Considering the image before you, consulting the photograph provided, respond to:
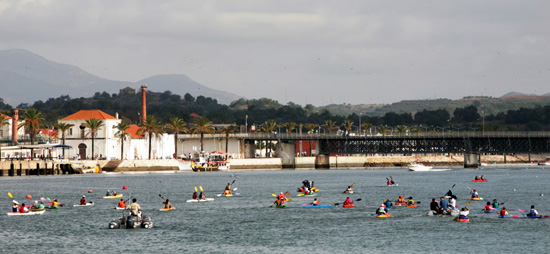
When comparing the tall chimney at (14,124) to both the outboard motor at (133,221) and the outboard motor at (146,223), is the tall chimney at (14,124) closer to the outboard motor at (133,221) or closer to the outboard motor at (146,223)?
the outboard motor at (133,221)

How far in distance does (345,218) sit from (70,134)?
12731cm

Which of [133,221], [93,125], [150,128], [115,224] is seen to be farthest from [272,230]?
[150,128]

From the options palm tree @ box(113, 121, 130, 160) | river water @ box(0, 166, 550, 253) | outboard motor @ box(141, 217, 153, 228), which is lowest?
river water @ box(0, 166, 550, 253)

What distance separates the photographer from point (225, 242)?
55.6 metres

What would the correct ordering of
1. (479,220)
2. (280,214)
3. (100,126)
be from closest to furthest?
(479,220), (280,214), (100,126)

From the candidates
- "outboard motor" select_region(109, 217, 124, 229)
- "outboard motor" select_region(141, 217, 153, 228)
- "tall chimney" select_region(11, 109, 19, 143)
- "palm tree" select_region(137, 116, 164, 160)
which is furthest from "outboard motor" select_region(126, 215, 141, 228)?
"tall chimney" select_region(11, 109, 19, 143)

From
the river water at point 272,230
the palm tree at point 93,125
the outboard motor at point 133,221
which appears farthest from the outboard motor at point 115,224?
the palm tree at point 93,125

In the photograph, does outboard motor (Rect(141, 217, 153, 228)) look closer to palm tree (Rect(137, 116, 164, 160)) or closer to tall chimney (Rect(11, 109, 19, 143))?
palm tree (Rect(137, 116, 164, 160))

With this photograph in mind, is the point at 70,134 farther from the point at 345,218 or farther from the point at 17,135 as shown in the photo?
the point at 345,218

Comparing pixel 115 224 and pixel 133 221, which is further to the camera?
pixel 115 224

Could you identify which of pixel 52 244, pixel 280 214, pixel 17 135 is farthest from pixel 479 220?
pixel 17 135

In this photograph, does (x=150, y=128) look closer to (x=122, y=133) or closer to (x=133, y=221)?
(x=122, y=133)

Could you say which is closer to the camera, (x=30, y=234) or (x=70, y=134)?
(x=30, y=234)

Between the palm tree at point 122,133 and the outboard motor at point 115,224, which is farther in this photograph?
the palm tree at point 122,133
